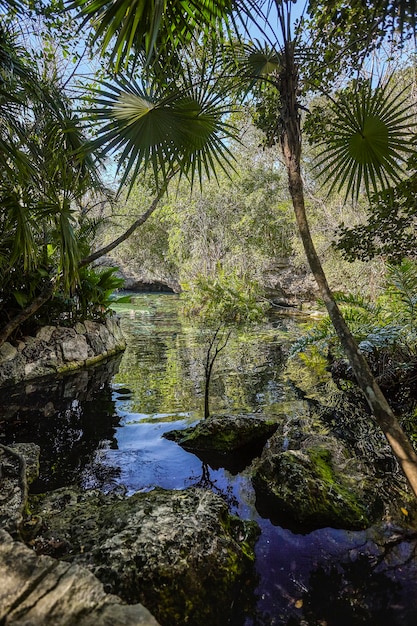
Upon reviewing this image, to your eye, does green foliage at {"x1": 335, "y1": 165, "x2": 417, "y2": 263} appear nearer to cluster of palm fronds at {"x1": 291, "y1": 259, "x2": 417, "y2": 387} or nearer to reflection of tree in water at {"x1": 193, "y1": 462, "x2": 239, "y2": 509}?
cluster of palm fronds at {"x1": 291, "y1": 259, "x2": 417, "y2": 387}

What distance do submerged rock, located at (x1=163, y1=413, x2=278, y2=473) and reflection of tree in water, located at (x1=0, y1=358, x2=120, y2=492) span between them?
3.00ft

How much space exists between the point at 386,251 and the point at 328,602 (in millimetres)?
2989

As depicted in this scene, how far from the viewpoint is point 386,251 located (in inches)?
141

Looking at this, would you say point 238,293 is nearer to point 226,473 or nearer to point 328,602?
point 226,473

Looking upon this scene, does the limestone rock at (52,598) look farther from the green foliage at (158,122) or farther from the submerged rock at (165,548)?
the green foliage at (158,122)

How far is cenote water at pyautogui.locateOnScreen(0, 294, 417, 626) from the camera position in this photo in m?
2.02

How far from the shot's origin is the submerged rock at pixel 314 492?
8.90 ft

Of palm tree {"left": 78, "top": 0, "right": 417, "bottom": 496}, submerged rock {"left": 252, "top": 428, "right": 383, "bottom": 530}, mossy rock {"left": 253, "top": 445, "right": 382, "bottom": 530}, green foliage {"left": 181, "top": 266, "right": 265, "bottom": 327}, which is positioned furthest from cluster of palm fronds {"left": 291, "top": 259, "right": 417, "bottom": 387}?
green foliage {"left": 181, "top": 266, "right": 265, "bottom": 327}

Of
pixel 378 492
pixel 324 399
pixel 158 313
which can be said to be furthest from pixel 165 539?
pixel 158 313

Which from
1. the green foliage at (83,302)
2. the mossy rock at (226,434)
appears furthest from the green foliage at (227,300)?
the mossy rock at (226,434)

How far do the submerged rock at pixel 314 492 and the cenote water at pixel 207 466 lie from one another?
9cm

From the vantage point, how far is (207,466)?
12.0 feet

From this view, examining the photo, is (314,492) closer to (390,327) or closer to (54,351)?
(390,327)

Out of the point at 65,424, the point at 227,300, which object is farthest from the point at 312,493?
the point at 227,300
